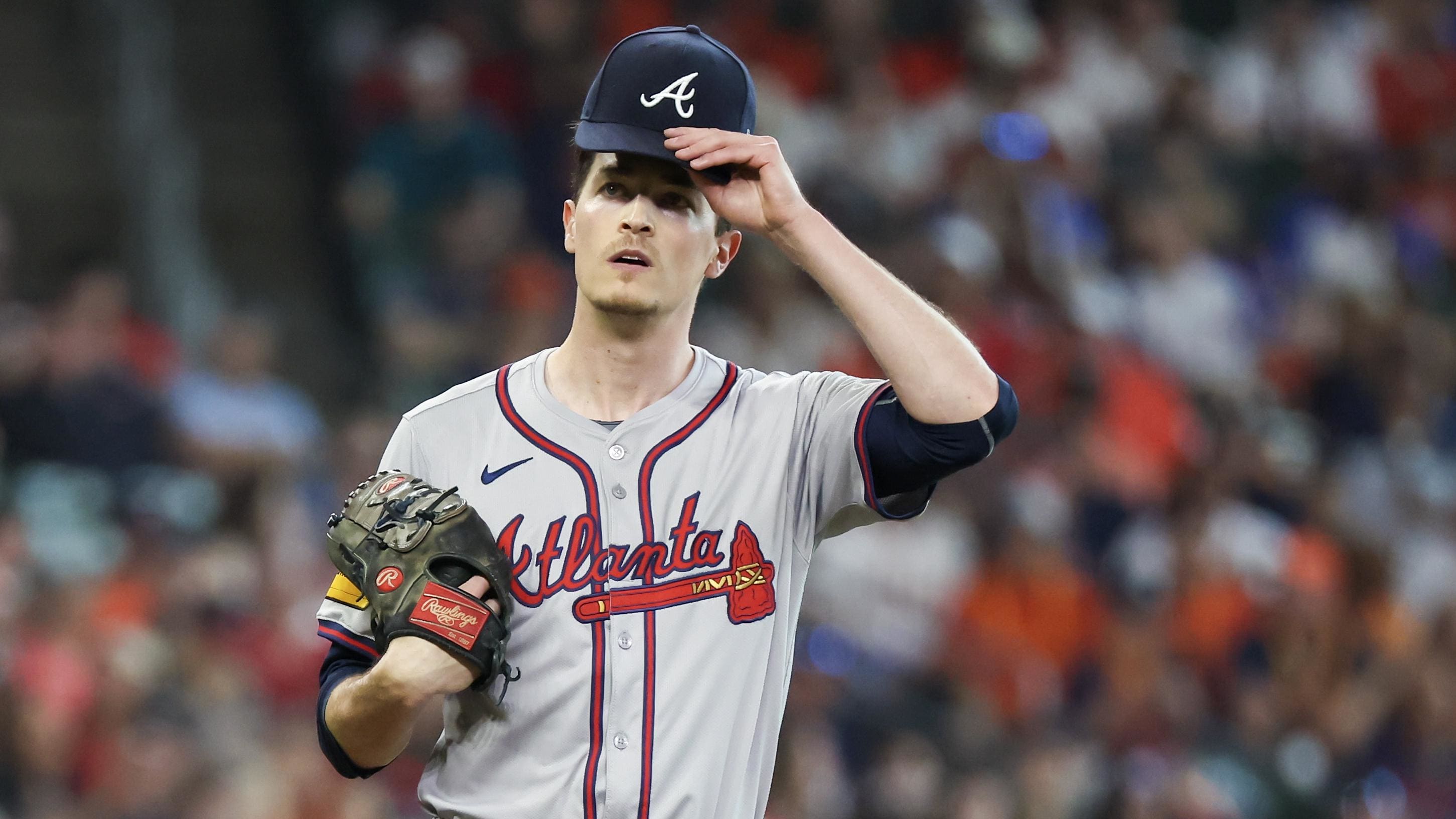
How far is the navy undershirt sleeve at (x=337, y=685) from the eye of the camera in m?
2.63

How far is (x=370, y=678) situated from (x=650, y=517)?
1.63ft

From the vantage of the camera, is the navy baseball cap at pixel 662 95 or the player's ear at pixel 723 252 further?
the player's ear at pixel 723 252

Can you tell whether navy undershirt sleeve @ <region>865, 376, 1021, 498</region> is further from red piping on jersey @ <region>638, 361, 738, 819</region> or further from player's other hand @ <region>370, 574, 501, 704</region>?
player's other hand @ <region>370, 574, 501, 704</region>

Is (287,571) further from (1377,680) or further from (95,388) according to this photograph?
(1377,680)

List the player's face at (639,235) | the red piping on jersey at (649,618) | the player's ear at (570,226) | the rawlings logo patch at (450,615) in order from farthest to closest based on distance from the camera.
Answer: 1. the player's ear at (570,226)
2. the player's face at (639,235)
3. the red piping on jersey at (649,618)
4. the rawlings logo patch at (450,615)

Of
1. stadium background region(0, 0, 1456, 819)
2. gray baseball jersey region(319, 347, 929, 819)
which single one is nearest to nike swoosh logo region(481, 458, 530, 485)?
gray baseball jersey region(319, 347, 929, 819)

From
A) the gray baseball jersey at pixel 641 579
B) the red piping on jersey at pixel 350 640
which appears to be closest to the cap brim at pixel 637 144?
the gray baseball jersey at pixel 641 579

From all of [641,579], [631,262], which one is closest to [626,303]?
[631,262]

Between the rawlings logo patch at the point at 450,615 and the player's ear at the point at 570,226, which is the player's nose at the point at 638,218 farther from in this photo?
the rawlings logo patch at the point at 450,615

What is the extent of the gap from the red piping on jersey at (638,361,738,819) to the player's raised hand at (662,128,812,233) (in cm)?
35

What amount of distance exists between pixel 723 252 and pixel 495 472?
21.3 inches

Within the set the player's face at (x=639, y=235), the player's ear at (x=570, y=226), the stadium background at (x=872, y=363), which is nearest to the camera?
the player's face at (x=639, y=235)

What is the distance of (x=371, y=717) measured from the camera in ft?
8.30

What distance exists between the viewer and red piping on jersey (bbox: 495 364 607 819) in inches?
101
